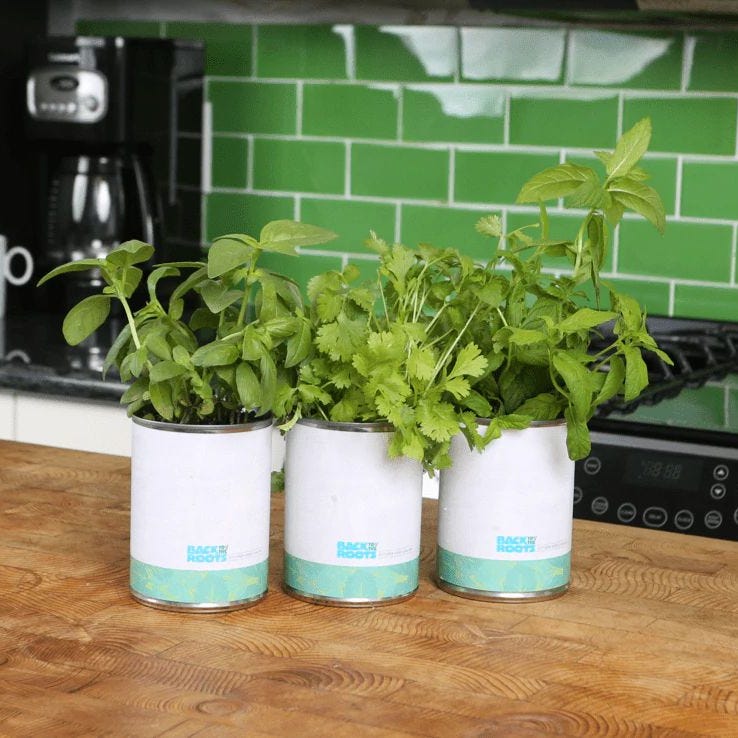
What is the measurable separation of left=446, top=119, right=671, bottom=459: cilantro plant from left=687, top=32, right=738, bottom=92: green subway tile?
4.53 feet

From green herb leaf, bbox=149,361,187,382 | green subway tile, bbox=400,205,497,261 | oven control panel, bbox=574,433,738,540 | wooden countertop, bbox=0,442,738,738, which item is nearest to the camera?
wooden countertop, bbox=0,442,738,738

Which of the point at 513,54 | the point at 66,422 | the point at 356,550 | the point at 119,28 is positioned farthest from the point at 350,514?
the point at 119,28

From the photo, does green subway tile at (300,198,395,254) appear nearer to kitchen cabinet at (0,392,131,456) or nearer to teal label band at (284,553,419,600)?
kitchen cabinet at (0,392,131,456)

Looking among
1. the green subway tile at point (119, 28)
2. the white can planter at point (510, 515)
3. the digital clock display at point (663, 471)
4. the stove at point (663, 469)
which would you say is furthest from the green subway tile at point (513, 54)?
the white can planter at point (510, 515)

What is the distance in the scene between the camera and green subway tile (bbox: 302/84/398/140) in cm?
251

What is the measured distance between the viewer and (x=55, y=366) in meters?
2.11

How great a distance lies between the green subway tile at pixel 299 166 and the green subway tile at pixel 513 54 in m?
0.30

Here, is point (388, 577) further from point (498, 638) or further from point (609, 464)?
point (609, 464)

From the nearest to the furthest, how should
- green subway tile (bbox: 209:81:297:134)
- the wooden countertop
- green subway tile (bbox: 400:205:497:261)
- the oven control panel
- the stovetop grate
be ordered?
the wooden countertop
the oven control panel
the stovetop grate
green subway tile (bbox: 400:205:497:261)
green subway tile (bbox: 209:81:297:134)

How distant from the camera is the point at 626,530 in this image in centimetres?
119

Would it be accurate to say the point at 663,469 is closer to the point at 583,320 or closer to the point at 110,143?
the point at 583,320

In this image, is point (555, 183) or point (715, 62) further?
point (715, 62)

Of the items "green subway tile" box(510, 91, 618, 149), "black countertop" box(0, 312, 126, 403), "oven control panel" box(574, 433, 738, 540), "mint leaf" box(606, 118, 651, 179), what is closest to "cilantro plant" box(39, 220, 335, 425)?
"mint leaf" box(606, 118, 651, 179)

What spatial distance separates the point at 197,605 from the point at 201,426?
127 mm
